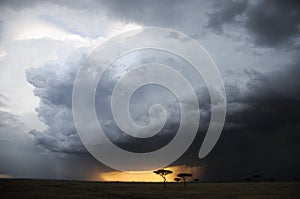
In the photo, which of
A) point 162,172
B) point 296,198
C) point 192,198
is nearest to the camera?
point 296,198

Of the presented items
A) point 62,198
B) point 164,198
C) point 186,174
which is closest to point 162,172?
point 186,174

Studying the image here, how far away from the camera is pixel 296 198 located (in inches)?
1993

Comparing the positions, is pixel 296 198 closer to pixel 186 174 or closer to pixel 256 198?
pixel 256 198

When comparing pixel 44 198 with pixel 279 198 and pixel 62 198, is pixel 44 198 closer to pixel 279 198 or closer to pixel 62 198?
pixel 62 198

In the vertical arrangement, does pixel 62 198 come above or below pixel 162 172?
below

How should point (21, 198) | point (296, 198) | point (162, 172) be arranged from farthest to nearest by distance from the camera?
point (162, 172), point (21, 198), point (296, 198)

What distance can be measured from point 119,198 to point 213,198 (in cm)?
1780

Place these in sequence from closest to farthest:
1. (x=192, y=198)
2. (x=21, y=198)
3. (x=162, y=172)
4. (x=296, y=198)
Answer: (x=296, y=198)
(x=21, y=198)
(x=192, y=198)
(x=162, y=172)

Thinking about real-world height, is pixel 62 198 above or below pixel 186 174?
below

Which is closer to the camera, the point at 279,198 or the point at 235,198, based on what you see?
the point at 279,198

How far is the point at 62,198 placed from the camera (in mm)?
56188

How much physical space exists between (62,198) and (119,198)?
Answer: 10.6m

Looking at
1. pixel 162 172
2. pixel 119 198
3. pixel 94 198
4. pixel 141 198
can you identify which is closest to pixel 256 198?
pixel 141 198

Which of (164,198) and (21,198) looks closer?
(21,198)
